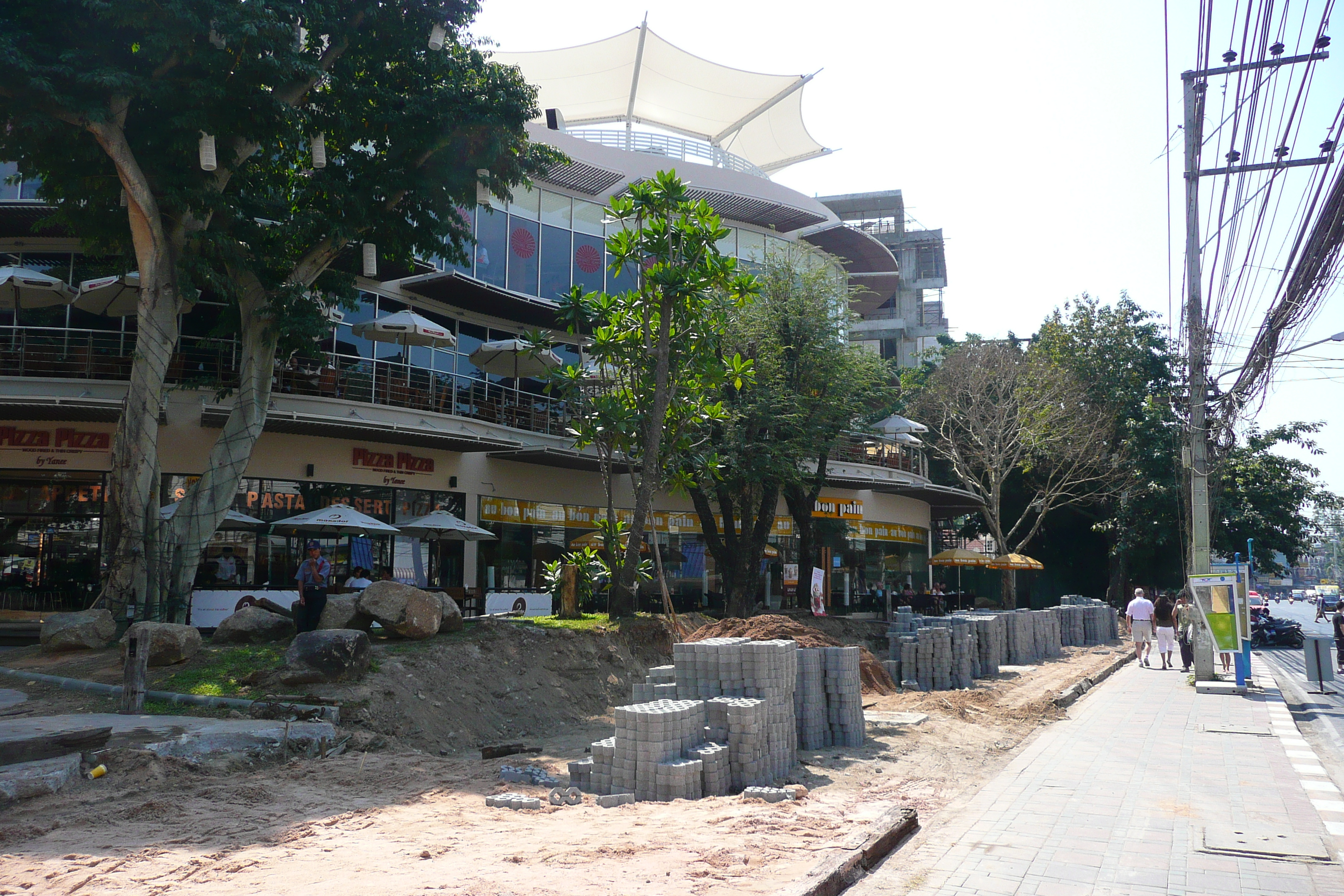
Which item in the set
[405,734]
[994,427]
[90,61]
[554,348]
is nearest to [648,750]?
[405,734]

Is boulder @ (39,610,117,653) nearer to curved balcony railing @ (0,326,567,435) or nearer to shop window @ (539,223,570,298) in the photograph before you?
curved balcony railing @ (0,326,567,435)

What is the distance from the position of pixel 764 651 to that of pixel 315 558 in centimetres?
796

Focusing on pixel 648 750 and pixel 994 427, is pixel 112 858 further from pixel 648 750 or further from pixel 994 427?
pixel 994 427

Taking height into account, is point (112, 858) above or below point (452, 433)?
below

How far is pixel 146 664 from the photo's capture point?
424 inches

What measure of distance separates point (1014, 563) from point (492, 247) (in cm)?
1999

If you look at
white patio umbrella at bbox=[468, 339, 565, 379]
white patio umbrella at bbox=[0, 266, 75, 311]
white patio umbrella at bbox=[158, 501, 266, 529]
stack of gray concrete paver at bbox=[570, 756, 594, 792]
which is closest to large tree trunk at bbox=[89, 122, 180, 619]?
white patio umbrella at bbox=[158, 501, 266, 529]

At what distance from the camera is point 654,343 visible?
724 inches

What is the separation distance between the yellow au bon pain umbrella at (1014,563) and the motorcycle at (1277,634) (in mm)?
6517

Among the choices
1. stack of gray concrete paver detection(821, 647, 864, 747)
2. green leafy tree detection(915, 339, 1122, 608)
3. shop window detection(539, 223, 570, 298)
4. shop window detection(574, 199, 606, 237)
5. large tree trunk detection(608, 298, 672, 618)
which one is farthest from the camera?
green leafy tree detection(915, 339, 1122, 608)

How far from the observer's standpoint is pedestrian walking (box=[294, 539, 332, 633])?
13.8 metres

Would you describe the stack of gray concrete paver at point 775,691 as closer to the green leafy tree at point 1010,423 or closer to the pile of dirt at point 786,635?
the pile of dirt at point 786,635

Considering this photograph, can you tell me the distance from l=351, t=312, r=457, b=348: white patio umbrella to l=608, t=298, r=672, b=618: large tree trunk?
6.04 meters

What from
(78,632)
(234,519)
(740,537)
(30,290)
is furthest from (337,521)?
(740,537)
